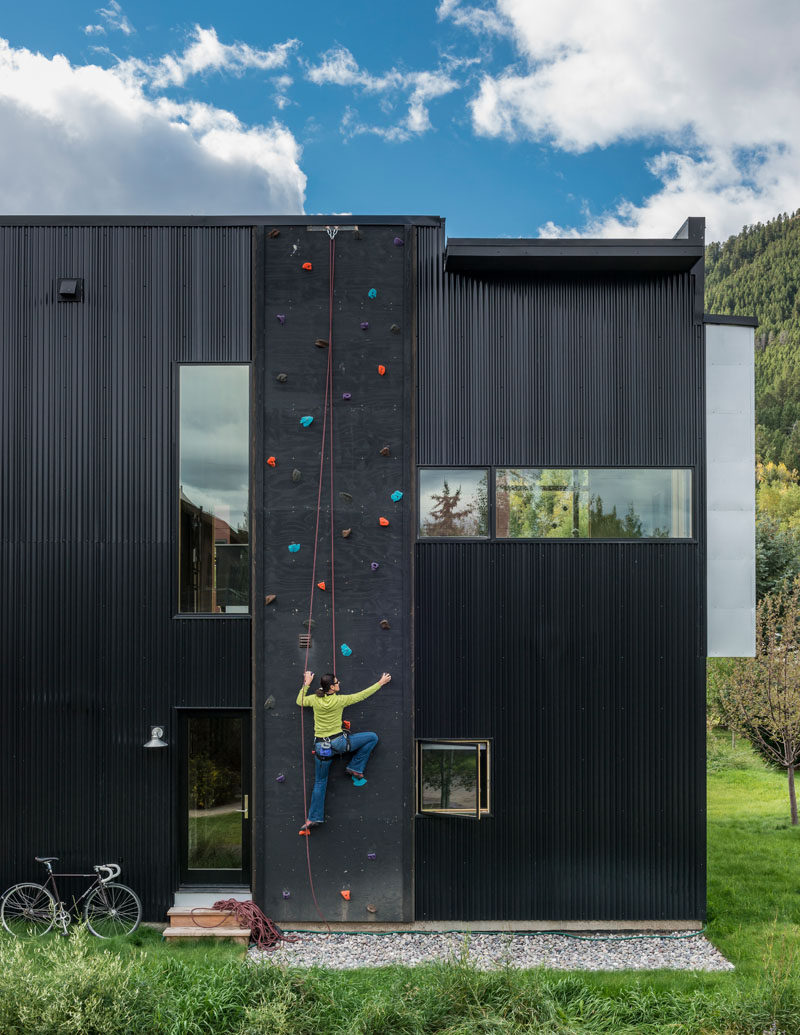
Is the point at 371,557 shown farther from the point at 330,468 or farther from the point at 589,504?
the point at 589,504

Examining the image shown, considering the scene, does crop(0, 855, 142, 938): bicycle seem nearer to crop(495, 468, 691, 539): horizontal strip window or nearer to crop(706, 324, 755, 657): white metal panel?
crop(495, 468, 691, 539): horizontal strip window

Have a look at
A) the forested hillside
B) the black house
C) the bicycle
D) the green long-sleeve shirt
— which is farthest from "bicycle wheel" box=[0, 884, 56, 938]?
the forested hillside

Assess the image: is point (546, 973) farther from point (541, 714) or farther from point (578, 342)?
point (578, 342)

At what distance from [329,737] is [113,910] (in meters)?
2.93

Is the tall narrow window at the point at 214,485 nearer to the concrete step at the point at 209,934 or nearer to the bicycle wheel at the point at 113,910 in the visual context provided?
the bicycle wheel at the point at 113,910

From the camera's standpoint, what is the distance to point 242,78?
27547 mm

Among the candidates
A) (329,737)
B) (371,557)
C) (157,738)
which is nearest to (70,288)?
(371,557)

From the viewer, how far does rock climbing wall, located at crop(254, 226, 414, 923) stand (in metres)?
7.13

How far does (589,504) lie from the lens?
7375 millimetres

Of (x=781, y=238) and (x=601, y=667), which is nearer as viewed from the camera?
(x=601, y=667)

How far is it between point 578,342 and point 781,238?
7758 centimetres

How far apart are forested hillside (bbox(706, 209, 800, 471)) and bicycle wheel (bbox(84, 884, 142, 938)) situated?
46.3 m

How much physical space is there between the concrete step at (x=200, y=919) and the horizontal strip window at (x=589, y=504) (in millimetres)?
4888

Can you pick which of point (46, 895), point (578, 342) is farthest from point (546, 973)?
point (578, 342)
